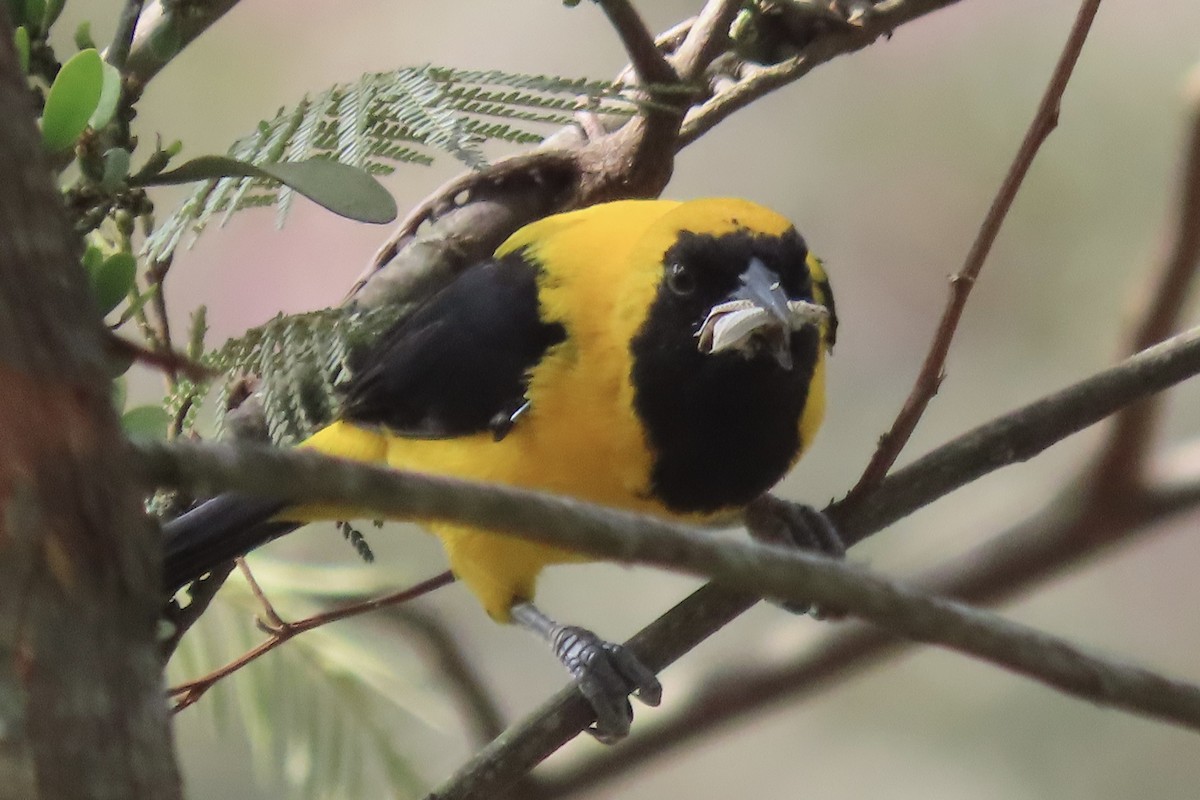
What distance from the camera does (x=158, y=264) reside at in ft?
2.51

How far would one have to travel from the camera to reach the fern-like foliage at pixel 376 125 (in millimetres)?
688

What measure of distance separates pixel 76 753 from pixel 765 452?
0.74 meters

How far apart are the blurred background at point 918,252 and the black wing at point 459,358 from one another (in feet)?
3.28

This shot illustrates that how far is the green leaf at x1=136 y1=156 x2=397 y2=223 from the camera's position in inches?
23.9

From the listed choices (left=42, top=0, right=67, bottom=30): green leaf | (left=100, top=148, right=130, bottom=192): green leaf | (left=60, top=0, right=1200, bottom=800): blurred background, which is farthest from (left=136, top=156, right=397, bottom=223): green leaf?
(left=60, top=0, right=1200, bottom=800): blurred background

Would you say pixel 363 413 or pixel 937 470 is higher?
pixel 363 413

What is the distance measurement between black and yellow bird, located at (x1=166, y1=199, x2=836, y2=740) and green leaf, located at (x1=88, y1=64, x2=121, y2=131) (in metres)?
0.45

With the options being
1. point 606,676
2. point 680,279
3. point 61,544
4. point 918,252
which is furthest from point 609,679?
point 918,252

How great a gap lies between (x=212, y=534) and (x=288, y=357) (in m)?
0.38

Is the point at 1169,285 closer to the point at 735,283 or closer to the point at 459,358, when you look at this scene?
the point at 735,283

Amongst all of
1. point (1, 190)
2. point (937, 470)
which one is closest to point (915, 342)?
point (937, 470)

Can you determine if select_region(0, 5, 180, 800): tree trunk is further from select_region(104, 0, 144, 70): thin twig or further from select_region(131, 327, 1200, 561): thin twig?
select_region(104, 0, 144, 70): thin twig

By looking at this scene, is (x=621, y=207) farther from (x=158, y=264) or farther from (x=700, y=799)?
(x=700, y=799)

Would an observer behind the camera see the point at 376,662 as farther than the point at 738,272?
Yes
